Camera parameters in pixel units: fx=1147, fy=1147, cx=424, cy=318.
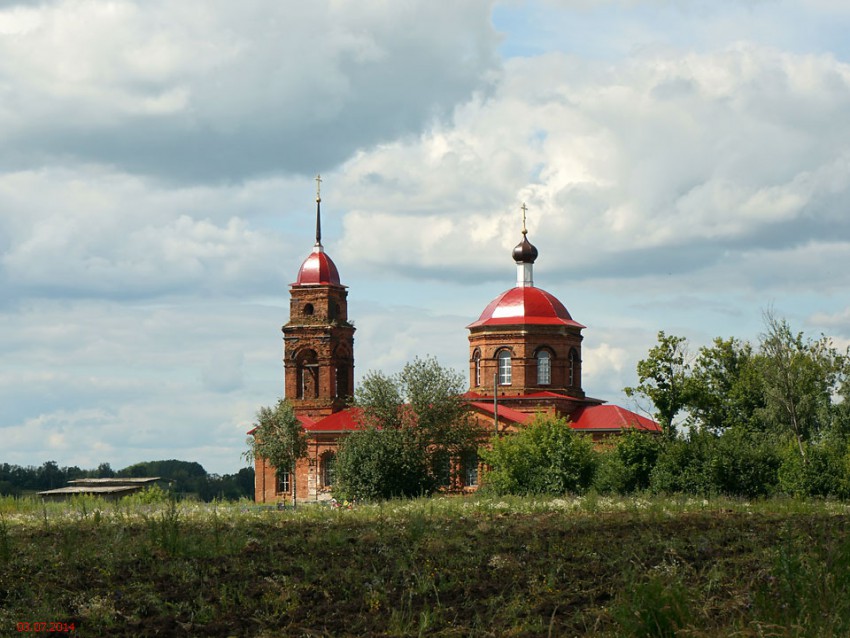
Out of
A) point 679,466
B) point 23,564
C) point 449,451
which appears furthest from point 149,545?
point 449,451

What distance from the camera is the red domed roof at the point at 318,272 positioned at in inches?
2645

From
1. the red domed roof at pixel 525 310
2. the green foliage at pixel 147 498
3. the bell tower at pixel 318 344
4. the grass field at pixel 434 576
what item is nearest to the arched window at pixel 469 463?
the red domed roof at pixel 525 310

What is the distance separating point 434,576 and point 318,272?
5313cm

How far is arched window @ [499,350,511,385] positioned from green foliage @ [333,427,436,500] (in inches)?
621

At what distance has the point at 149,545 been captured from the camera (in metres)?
17.0

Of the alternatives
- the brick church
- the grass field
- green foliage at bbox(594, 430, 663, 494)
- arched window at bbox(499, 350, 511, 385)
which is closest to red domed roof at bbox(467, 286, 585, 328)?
the brick church

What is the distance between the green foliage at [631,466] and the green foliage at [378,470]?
871 centimetres

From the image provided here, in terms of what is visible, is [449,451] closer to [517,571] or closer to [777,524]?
[777,524]

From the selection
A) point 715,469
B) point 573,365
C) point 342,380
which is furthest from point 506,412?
point 715,469

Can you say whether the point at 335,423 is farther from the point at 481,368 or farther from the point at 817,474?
the point at 817,474

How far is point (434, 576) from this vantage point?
14.9 m

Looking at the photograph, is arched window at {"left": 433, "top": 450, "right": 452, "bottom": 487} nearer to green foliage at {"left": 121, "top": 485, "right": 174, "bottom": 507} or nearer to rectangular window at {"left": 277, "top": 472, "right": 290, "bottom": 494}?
green foliage at {"left": 121, "top": 485, "right": 174, "bottom": 507}

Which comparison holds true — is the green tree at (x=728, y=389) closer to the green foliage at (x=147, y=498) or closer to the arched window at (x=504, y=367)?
the arched window at (x=504, y=367)

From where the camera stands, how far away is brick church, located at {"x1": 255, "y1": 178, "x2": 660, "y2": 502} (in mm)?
61781
